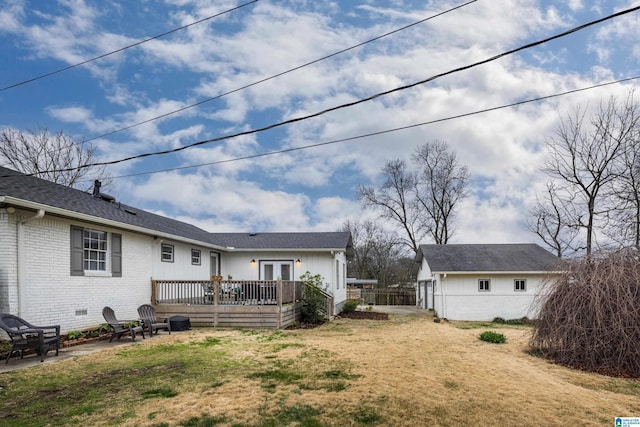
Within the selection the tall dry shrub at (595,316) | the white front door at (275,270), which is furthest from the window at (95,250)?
the tall dry shrub at (595,316)

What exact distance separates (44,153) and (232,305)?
56.8 ft

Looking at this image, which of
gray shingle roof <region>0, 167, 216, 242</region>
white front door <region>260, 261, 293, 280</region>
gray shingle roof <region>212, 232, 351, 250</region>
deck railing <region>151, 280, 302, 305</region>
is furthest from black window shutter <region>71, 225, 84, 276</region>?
white front door <region>260, 261, 293, 280</region>

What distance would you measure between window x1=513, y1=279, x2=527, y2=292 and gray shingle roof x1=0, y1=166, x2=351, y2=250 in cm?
851

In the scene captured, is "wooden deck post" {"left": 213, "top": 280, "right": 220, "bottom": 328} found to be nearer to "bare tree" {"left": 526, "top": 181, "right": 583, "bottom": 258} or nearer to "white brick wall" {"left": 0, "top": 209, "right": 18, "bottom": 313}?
"white brick wall" {"left": 0, "top": 209, "right": 18, "bottom": 313}


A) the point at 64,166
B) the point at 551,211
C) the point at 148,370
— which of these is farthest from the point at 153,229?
the point at 551,211

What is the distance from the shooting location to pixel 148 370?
23.4 feet

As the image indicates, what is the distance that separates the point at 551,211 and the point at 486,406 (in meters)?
23.7

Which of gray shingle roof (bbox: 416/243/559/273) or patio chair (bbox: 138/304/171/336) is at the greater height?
gray shingle roof (bbox: 416/243/559/273)

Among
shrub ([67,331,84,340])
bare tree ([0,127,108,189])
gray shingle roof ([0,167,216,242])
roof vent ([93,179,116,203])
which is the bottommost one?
shrub ([67,331,84,340])

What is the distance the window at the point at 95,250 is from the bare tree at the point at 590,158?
21090mm

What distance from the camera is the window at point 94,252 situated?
34.7 feet

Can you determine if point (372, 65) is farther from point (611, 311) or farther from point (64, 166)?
point (64, 166)

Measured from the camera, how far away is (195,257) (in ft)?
57.1

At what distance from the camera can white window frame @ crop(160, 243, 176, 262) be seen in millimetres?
14792
